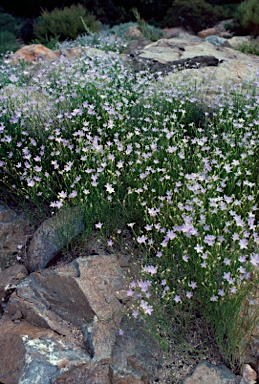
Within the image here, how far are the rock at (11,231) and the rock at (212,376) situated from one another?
5.18 feet

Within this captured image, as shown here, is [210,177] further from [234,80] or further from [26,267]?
[234,80]

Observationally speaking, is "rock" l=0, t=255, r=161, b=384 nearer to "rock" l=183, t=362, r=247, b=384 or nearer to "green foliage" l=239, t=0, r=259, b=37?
"rock" l=183, t=362, r=247, b=384

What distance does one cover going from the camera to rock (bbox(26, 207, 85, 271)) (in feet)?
9.41

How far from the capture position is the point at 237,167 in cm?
316

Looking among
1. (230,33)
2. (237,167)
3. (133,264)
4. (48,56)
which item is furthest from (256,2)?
(133,264)

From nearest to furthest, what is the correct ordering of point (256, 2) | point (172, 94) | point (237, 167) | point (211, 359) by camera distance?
1. point (211, 359)
2. point (237, 167)
3. point (172, 94)
4. point (256, 2)

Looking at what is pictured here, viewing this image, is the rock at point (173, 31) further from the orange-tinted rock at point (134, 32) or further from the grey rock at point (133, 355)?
the grey rock at point (133, 355)

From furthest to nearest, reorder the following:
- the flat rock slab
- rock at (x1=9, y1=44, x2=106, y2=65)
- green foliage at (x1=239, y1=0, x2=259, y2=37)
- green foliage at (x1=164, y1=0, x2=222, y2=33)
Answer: green foliage at (x1=164, y1=0, x2=222, y2=33), green foliage at (x1=239, y1=0, x2=259, y2=37), rock at (x1=9, y1=44, x2=106, y2=65), the flat rock slab

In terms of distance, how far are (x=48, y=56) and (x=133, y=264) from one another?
5.90 metres

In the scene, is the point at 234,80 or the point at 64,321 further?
the point at 234,80

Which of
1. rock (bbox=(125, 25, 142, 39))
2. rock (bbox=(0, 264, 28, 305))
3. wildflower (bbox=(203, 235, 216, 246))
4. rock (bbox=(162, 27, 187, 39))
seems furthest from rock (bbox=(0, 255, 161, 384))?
rock (bbox=(162, 27, 187, 39))

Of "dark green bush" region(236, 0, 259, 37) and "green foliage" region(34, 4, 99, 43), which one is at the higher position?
"dark green bush" region(236, 0, 259, 37)

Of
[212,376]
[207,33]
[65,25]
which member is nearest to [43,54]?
[65,25]

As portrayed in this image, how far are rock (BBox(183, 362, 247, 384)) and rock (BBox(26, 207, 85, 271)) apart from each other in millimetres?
1150
